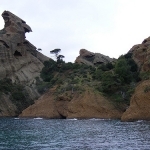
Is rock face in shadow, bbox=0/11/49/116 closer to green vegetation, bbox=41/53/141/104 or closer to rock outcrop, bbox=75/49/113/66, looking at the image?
rock outcrop, bbox=75/49/113/66

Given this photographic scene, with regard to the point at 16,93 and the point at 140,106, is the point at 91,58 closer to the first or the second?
the point at 16,93

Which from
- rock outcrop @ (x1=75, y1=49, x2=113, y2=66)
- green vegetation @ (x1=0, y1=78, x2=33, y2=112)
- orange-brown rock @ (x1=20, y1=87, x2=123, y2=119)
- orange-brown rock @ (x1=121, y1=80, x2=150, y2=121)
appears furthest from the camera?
rock outcrop @ (x1=75, y1=49, x2=113, y2=66)

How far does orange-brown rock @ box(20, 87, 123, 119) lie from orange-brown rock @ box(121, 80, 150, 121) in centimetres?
1104

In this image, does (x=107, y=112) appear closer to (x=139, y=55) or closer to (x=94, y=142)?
(x=139, y=55)

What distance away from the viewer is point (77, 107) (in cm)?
7356

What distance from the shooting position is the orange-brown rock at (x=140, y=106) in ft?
188

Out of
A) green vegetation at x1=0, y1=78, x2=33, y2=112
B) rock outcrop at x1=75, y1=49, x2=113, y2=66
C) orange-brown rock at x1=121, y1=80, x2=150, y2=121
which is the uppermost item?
rock outcrop at x1=75, y1=49, x2=113, y2=66

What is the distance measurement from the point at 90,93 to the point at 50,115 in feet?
34.6

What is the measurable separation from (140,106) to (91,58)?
70.8 meters

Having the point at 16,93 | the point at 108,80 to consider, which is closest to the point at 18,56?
the point at 16,93

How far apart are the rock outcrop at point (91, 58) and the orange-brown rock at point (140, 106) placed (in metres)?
64.8

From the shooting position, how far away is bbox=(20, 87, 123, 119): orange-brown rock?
232 feet

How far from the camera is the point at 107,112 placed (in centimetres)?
7012

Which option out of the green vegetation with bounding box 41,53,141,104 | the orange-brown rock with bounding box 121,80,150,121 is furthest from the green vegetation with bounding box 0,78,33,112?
the orange-brown rock with bounding box 121,80,150,121
